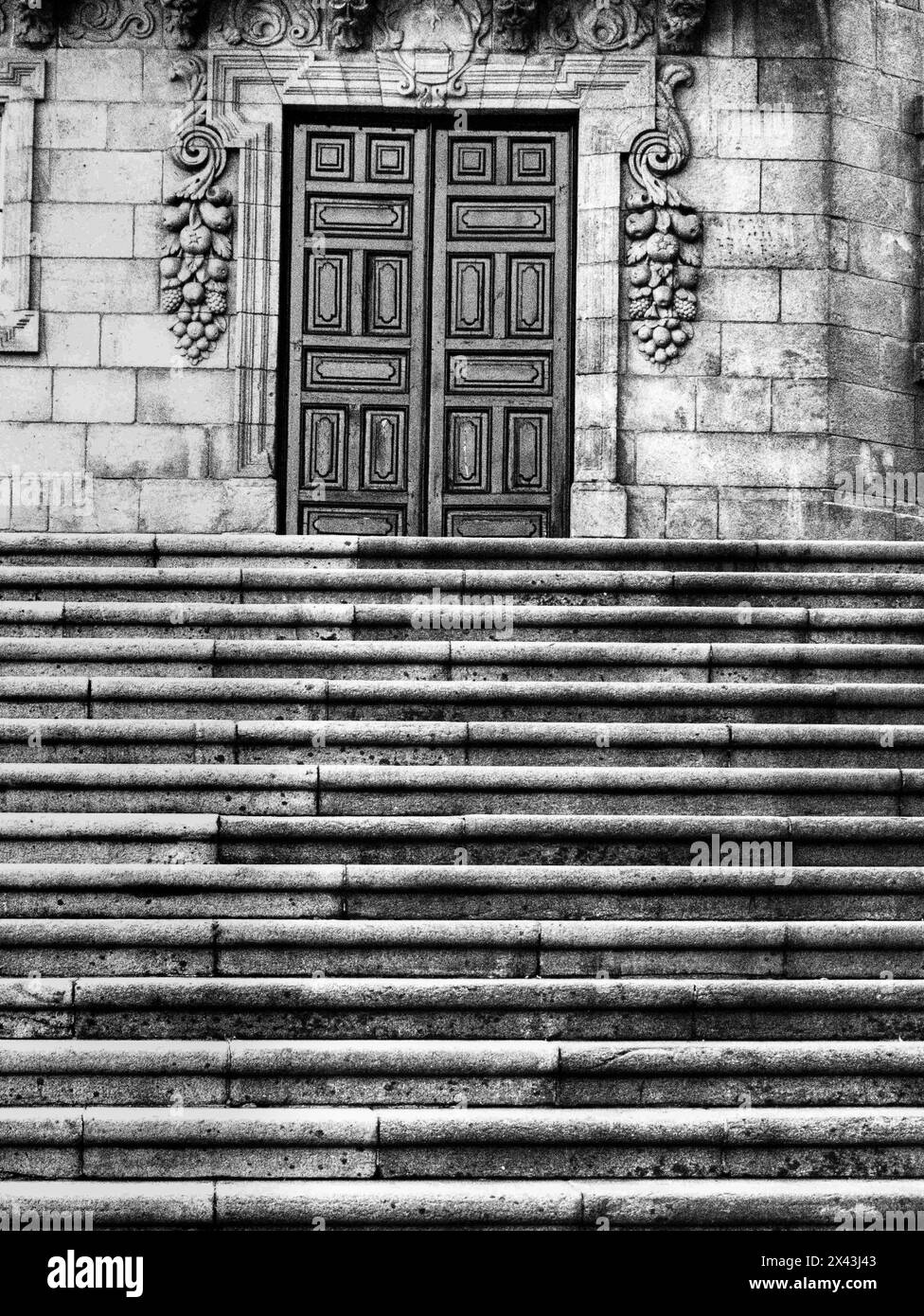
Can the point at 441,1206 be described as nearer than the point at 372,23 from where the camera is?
Yes

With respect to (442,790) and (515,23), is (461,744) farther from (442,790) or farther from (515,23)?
(515,23)

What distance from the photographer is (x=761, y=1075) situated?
6.39 metres

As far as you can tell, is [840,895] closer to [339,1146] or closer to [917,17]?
[339,1146]

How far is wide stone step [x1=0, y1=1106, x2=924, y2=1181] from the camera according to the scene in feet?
19.9

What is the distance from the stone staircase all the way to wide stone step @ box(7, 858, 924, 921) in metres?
0.01

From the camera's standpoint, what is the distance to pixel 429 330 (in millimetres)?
12422

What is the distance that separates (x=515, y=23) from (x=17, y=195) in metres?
3.59

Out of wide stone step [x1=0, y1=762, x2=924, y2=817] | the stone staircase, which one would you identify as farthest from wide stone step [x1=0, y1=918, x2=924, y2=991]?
wide stone step [x1=0, y1=762, x2=924, y2=817]

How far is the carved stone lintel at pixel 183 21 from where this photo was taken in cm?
1226

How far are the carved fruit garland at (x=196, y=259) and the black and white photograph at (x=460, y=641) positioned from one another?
0.11 feet

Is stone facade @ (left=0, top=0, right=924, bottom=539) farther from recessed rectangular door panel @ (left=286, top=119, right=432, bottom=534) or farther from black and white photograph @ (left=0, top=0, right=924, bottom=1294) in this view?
recessed rectangular door panel @ (left=286, top=119, right=432, bottom=534)

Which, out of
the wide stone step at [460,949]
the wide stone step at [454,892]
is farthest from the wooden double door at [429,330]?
the wide stone step at [460,949]

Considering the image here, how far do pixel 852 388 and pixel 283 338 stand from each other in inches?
153

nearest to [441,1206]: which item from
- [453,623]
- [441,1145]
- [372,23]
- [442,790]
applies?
[441,1145]
